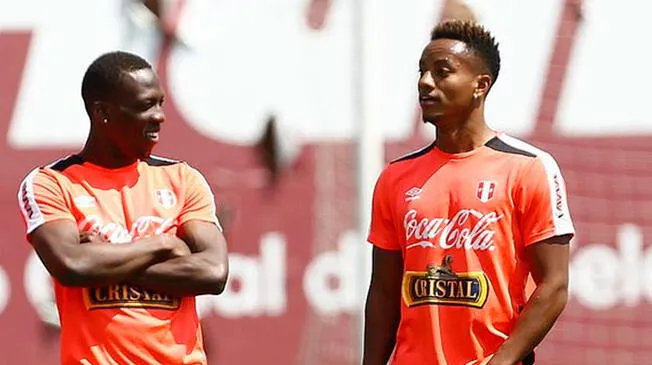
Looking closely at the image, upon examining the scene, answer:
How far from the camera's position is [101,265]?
5340 millimetres

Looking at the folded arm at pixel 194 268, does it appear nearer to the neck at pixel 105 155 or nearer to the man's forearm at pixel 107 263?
the man's forearm at pixel 107 263

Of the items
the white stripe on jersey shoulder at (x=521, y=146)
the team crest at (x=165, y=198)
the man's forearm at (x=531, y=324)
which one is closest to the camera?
the man's forearm at (x=531, y=324)

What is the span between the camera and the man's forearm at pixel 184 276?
17.7ft

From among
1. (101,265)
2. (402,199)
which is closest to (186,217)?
(101,265)

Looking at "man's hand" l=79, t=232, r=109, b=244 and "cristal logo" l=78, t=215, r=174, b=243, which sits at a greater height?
"cristal logo" l=78, t=215, r=174, b=243

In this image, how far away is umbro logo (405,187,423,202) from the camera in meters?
5.35

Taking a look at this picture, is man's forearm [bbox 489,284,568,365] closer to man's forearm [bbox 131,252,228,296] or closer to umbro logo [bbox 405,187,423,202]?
umbro logo [bbox 405,187,423,202]

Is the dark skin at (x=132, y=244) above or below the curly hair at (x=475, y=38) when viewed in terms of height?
below

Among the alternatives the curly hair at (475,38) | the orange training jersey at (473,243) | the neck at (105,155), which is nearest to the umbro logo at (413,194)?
the orange training jersey at (473,243)

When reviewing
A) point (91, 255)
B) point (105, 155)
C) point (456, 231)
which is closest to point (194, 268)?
point (91, 255)

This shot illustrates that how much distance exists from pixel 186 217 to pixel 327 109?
5.39 meters

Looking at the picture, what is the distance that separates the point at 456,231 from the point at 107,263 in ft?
3.57

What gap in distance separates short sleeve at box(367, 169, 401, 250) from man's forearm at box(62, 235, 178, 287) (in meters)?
0.71

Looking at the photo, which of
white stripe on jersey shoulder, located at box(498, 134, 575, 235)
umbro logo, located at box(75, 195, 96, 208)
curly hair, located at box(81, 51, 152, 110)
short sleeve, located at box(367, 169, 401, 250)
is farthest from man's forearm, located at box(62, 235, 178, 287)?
white stripe on jersey shoulder, located at box(498, 134, 575, 235)
